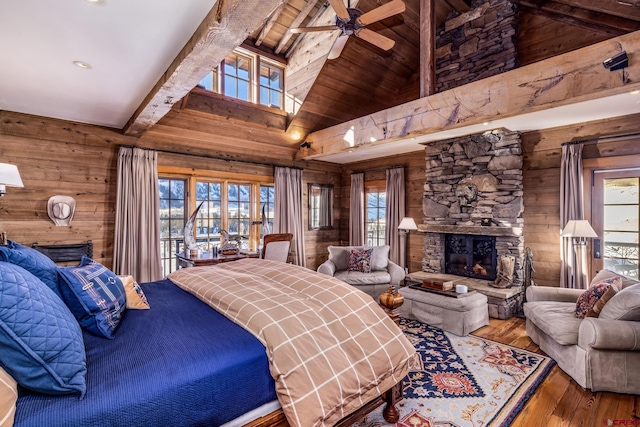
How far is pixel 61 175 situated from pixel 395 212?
16.7ft

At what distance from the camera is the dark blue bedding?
3.34ft

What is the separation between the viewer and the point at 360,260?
15.8 feet

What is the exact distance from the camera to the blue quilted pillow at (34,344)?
1.01 m

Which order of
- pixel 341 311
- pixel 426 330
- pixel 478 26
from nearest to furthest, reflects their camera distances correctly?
pixel 341 311, pixel 426 330, pixel 478 26

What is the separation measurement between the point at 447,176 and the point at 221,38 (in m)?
4.09

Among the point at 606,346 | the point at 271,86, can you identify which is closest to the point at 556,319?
the point at 606,346

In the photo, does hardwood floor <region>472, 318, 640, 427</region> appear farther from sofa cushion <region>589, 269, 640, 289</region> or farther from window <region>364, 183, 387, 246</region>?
window <region>364, 183, 387, 246</region>

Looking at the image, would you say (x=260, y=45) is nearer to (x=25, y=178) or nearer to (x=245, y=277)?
(x=25, y=178)

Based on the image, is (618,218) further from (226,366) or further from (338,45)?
(226,366)

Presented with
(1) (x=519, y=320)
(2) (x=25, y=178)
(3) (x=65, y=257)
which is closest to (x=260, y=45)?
(2) (x=25, y=178)

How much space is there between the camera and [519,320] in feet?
13.1

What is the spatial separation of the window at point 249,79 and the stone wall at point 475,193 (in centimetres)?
279

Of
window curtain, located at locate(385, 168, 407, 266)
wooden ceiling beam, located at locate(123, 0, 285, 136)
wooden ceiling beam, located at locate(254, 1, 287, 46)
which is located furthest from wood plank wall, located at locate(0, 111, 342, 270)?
window curtain, located at locate(385, 168, 407, 266)

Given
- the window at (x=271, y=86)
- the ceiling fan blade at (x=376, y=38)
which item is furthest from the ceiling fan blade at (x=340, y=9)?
the window at (x=271, y=86)
